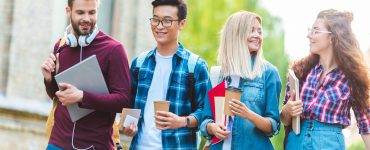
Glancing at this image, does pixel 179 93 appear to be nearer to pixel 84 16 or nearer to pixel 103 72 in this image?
pixel 103 72

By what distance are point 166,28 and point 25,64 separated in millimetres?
9718

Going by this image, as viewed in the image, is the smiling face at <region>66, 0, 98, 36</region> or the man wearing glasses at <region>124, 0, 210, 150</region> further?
the man wearing glasses at <region>124, 0, 210, 150</region>

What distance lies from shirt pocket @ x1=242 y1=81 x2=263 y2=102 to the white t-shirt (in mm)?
582

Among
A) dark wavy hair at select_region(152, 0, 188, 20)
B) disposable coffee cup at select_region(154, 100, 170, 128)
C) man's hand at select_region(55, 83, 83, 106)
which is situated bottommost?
disposable coffee cup at select_region(154, 100, 170, 128)

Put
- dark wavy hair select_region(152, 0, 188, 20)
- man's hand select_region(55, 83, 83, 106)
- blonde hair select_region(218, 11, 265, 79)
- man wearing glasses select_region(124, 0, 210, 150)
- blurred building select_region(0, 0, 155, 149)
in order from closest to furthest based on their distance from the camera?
man's hand select_region(55, 83, 83, 106)
blonde hair select_region(218, 11, 265, 79)
man wearing glasses select_region(124, 0, 210, 150)
dark wavy hair select_region(152, 0, 188, 20)
blurred building select_region(0, 0, 155, 149)

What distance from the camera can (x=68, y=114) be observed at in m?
7.07

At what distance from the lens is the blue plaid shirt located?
7.30 metres

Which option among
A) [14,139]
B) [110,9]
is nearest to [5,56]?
[14,139]

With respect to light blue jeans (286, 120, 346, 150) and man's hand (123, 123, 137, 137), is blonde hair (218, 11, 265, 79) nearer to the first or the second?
light blue jeans (286, 120, 346, 150)

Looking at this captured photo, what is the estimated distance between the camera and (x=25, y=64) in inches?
661

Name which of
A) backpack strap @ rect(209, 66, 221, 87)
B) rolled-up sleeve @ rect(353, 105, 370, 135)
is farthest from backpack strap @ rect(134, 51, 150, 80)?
rolled-up sleeve @ rect(353, 105, 370, 135)

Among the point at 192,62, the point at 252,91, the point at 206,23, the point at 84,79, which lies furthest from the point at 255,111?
the point at 206,23

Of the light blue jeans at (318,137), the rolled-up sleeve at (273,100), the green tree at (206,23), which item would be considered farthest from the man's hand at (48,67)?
the green tree at (206,23)

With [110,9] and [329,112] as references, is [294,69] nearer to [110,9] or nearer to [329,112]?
[329,112]
